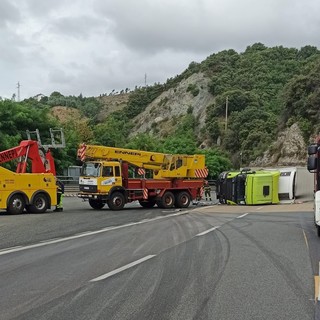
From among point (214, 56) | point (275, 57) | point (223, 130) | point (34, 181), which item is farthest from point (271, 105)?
point (34, 181)

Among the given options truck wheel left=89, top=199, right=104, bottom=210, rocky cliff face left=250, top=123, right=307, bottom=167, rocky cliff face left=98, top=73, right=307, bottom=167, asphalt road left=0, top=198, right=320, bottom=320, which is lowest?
asphalt road left=0, top=198, right=320, bottom=320

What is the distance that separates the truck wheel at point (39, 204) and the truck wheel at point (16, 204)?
0.43 metres

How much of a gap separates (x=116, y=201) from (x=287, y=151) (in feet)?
132

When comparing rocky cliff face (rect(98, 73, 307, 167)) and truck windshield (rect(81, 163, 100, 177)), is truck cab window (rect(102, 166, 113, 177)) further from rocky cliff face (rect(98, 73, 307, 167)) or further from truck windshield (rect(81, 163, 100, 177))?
rocky cliff face (rect(98, 73, 307, 167))

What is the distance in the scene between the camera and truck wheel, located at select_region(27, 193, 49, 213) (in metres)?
23.5

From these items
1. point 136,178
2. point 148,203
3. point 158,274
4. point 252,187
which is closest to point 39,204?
point 136,178

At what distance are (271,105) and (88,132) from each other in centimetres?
3450

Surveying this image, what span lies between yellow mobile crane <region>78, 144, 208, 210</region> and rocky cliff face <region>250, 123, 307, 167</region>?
1273 inches

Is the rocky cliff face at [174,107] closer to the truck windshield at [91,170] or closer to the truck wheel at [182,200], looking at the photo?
the truck wheel at [182,200]

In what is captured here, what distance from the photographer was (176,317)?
6.16 m

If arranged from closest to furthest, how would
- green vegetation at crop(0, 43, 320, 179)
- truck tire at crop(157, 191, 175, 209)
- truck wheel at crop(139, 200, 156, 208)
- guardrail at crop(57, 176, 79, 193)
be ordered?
truck tire at crop(157, 191, 175, 209) < truck wheel at crop(139, 200, 156, 208) < guardrail at crop(57, 176, 79, 193) < green vegetation at crop(0, 43, 320, 179)

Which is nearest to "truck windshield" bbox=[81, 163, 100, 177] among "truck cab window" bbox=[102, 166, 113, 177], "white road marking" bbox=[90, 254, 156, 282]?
"truck cab window" bbox=[102, 166, 113, 177]

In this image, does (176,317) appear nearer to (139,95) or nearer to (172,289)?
(172,289)

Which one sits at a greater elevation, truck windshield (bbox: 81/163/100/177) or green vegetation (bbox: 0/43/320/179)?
green vegetation (bbox: 0/43/320/179)
